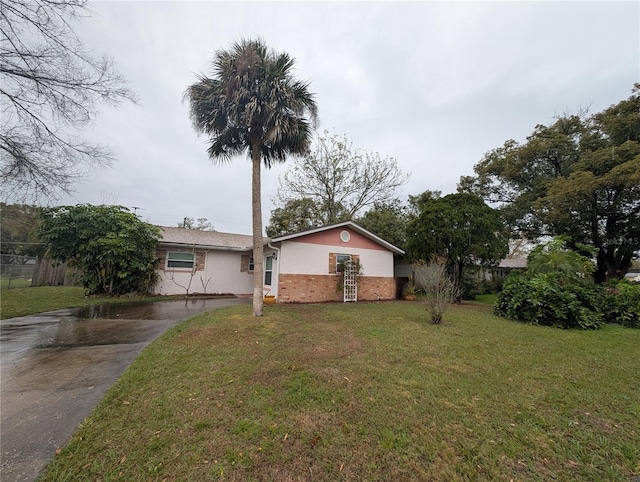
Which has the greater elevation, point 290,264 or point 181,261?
point 181,261

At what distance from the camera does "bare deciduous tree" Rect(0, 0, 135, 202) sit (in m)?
6.14

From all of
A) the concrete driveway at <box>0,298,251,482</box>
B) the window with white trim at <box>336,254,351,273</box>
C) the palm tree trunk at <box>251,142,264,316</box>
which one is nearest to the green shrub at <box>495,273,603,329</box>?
the window with white trim at <box>336,254,351,273</box>

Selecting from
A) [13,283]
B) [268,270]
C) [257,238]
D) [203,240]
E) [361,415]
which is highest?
[203,240]

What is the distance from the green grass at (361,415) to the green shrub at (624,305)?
4364 mm

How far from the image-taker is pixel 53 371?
400 cm

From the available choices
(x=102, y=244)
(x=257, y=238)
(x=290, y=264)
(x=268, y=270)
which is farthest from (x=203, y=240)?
(x=257, y=238)

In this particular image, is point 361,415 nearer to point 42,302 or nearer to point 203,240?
point 42,302

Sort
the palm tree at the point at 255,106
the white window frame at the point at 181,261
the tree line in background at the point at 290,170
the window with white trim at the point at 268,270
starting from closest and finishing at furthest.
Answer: the tree line in background at the point at 290,170, the palm tree at the point at 255,106, the window with white trim at the point at 268,270, the white window frame at the point at 181,261

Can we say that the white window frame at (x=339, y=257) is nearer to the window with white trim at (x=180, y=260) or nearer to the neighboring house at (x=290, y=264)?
the neighboring house at (x=290, y=264)

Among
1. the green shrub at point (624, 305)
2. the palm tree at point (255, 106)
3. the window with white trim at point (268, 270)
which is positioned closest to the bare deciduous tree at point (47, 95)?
the palm tree at point (255, 106)

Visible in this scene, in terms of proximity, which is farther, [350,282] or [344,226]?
[344,226]

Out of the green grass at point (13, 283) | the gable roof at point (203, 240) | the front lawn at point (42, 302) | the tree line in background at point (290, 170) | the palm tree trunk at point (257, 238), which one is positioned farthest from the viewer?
the gable roof at point (203, 240)

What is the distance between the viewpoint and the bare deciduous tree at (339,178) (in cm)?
1973

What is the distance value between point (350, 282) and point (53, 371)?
33.9ft
